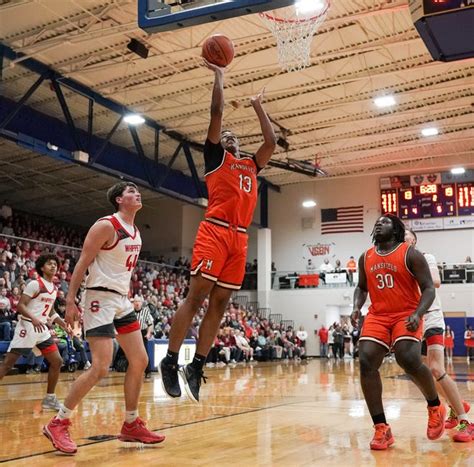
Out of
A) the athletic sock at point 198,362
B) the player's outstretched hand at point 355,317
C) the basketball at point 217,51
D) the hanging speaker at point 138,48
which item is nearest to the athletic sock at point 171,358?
the athletic sock at point 198,362

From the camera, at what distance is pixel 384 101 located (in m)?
19.2

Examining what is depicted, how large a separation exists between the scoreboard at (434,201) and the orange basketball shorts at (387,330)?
71.9ft

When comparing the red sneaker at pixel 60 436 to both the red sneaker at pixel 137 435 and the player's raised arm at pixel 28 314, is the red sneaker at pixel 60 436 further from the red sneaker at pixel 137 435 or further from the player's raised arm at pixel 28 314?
the player's raised arm at pixel 28 314

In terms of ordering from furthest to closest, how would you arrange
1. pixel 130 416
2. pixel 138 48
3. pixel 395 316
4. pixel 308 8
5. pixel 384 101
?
pixel 384 101 < pixel 138 48 < pixel 308 8 < pixel 395 316 < pixel 130 416

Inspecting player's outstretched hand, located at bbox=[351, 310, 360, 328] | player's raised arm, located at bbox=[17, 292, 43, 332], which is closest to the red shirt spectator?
player's raised arm, located at bbox=[17, 292, 43, 332]

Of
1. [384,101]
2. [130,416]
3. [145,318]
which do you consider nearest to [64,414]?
[130,416]

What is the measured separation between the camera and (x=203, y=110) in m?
20.2

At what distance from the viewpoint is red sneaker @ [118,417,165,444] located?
4.60 metres

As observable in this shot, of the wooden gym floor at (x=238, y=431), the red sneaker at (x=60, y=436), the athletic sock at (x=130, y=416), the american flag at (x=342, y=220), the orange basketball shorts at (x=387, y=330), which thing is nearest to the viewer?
the wooden gym floor at (x=238, y=431)

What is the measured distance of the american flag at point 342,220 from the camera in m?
28.3

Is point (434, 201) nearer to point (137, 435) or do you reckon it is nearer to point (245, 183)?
point (245, 183)

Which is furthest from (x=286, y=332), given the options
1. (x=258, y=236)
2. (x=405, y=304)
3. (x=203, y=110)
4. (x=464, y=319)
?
(x=405, y=304)

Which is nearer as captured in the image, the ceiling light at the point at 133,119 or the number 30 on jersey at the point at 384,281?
the number 30 on jersey at the point at 384,281

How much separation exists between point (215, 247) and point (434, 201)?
75.9ft
